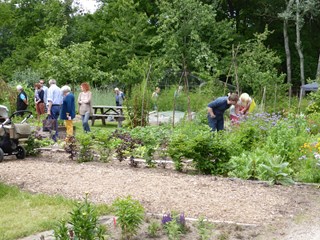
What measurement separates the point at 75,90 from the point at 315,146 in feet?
69.9

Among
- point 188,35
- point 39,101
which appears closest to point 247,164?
point 39,101

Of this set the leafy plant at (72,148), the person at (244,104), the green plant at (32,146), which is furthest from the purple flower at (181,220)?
the person at (244,104)

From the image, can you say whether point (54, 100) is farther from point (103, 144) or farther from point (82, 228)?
point (82, 228)

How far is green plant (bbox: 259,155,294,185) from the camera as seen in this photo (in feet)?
28.2

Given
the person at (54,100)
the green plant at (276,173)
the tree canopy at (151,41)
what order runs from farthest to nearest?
the tree canopy at (151,41)
the person at (54,100)
the green plant at (276,173)

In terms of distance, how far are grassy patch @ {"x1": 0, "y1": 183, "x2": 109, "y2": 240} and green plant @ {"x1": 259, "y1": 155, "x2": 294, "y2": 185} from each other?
2.98 meters

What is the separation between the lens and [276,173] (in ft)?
28.4

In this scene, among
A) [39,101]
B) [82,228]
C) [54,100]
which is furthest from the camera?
[39,101]

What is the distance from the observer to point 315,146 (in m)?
9.28

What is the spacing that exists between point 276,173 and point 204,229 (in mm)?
3290

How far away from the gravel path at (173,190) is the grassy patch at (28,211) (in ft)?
1.31

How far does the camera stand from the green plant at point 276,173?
859cm

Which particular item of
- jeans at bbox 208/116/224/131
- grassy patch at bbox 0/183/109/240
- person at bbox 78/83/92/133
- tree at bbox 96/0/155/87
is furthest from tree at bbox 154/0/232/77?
grassy patch at bbox 0/183/109/240

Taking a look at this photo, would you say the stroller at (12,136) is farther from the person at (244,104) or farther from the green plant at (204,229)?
the green plant at (204,229)
